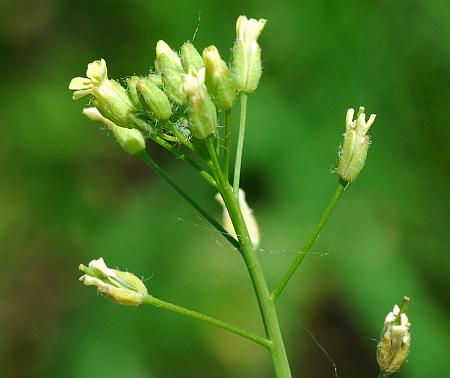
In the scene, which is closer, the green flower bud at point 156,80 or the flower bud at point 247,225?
the green flower bud at point 156,80

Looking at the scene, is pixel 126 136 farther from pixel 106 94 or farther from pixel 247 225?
pixel 247 225

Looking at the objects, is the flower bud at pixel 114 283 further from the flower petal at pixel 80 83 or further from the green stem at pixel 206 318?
the flower petal at pixel 80 83

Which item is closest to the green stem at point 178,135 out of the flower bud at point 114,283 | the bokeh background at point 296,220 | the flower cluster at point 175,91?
the flower cluster at point 175,91

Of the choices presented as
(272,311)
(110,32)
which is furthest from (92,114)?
(110,32)

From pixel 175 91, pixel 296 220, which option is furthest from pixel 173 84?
pixel 296 220

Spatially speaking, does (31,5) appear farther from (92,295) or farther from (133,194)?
(92,295)
